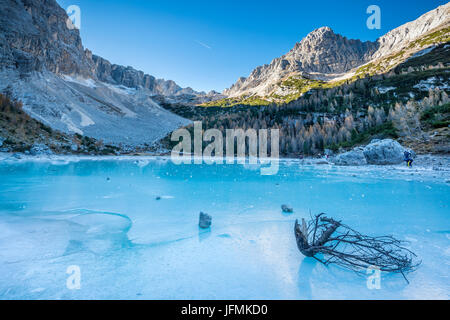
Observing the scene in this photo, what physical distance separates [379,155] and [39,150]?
41.8 meters

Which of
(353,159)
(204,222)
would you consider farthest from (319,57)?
(204,222)

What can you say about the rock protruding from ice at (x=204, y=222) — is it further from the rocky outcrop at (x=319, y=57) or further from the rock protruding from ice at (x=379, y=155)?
the rocky outcrop at (x=319, y=57)

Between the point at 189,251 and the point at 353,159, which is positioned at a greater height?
the point at 353,159

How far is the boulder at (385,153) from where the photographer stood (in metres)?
22.5

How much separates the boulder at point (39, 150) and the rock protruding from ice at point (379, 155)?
129 feet

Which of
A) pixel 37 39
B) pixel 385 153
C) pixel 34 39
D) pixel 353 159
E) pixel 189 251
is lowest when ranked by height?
pixel 189 251

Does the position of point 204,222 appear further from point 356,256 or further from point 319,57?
point 319,57

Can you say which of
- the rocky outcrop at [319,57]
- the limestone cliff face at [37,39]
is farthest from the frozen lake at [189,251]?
the rocky outcrop at [319,57]

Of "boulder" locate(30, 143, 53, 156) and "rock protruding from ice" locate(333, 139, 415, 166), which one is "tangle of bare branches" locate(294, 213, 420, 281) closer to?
"rock protruding from ice" locate(333, 139, 415, 166)

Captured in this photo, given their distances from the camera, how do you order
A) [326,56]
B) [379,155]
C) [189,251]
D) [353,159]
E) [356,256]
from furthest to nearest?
[326,56], [353,159], [379,155], [189,251], [356,256]

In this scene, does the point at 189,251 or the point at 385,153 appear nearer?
the point at 189,251

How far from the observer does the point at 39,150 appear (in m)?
26.1

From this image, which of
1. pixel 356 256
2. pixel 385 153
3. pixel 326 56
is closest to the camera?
pixel 356 256
